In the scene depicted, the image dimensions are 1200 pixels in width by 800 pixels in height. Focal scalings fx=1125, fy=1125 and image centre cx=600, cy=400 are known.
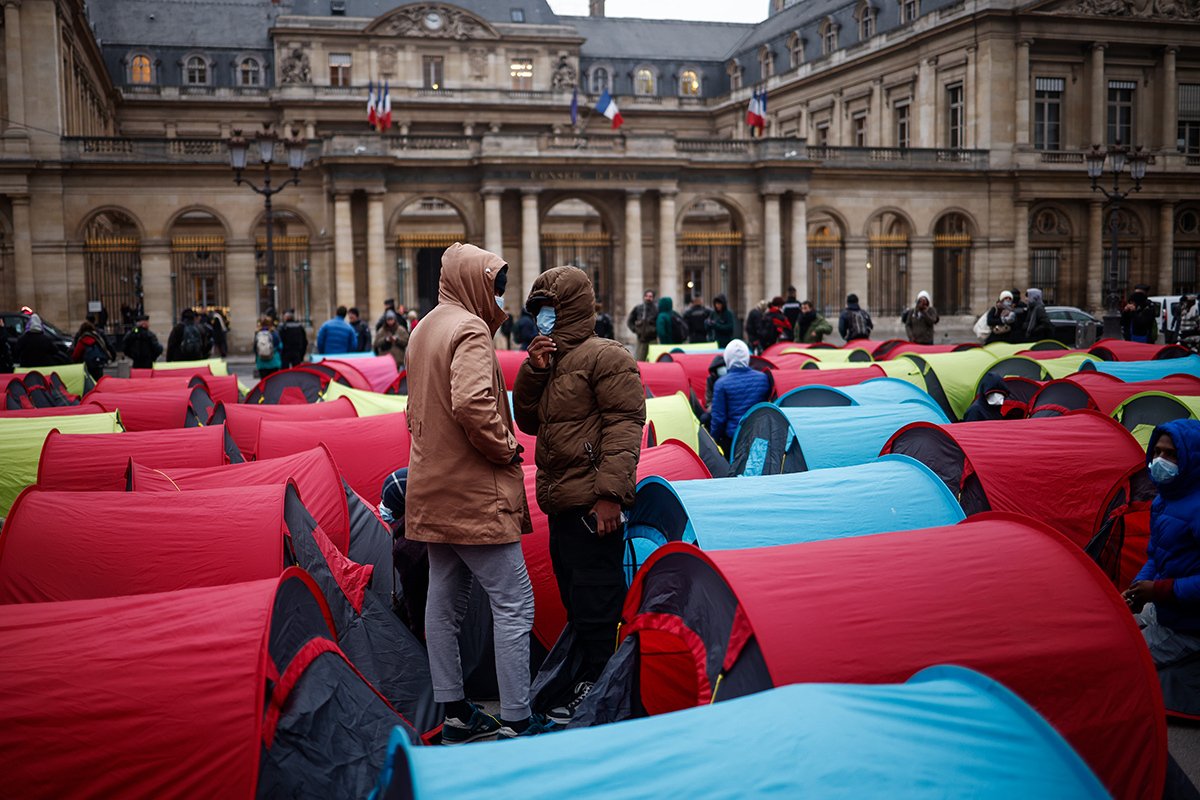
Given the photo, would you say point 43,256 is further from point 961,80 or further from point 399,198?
point 961,80

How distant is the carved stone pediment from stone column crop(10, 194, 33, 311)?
2560cm

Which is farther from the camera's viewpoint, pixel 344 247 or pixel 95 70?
pixel 95 70

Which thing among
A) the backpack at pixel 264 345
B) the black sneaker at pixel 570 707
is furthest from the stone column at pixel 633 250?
the black sneaker at pixel 570 707

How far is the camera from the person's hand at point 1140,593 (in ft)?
19.3

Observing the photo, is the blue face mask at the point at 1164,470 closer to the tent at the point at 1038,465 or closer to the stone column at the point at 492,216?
the tent at the point at 1038,465

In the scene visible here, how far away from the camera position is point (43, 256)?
3516 cm

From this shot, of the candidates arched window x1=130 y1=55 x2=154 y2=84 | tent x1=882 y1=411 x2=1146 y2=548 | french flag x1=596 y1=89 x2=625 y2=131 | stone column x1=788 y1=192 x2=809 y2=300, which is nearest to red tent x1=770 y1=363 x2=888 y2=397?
tent x1=882 y1=411 x2=1146 y2=548

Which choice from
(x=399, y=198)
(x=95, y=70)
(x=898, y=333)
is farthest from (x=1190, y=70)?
(x=95, y=70)

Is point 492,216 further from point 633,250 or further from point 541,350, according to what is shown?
point 541,350

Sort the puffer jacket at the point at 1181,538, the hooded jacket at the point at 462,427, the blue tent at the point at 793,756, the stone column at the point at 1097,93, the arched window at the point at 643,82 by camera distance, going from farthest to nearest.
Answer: the arched window at the point at 643,82 → the stone column at the point at 1097,93 → the puffer jacket at the point at 1181,538 → the hooded jacket at the point at 462,427 → the blue tent at the point at 793,756

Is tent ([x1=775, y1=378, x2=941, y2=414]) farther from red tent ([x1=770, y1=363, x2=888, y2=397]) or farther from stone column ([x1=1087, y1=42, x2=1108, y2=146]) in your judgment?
stone column ([x1=1087, y1=42, x2=1108, y2=146])

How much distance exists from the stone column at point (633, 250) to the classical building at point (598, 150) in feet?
0.27

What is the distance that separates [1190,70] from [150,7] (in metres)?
53.6

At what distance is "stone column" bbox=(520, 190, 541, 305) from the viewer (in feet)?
121
